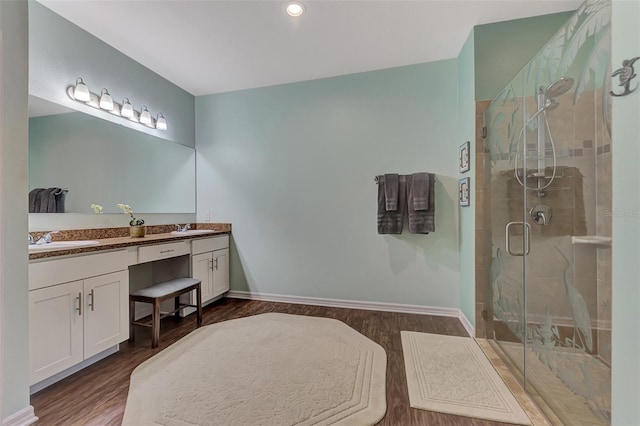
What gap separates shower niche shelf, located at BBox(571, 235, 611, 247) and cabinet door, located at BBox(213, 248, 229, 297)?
128 inches

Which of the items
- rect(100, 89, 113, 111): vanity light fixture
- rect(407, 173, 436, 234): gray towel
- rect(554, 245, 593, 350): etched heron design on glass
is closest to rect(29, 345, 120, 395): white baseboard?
rect(100, 89, 113, 111): vanity light fixture

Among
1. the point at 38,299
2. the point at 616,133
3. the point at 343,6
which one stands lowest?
the point at 38,299

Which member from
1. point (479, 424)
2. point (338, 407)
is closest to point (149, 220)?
point (338, 407)

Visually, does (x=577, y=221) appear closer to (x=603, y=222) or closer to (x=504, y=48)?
(x=603, y=222)

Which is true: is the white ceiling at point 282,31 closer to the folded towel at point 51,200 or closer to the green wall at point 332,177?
the green wall at point 332,177

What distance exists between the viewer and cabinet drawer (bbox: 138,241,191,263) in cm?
234

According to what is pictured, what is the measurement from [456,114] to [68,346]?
377 cm

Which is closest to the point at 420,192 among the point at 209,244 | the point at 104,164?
the point at 209,244

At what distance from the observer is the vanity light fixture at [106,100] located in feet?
8.29

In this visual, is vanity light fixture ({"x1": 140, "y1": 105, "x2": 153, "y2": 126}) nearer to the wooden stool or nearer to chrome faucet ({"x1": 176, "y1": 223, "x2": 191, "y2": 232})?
chrome faucet ({"x1": 176, "y1": 223, "x2": 191, "y2": 232})

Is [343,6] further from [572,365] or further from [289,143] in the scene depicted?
[572,365]

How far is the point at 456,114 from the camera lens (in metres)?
2.85

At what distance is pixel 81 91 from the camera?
2312mm

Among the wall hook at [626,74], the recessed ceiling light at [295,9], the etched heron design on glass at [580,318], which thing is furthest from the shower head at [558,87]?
the recessed ceiling light at [295,9]
